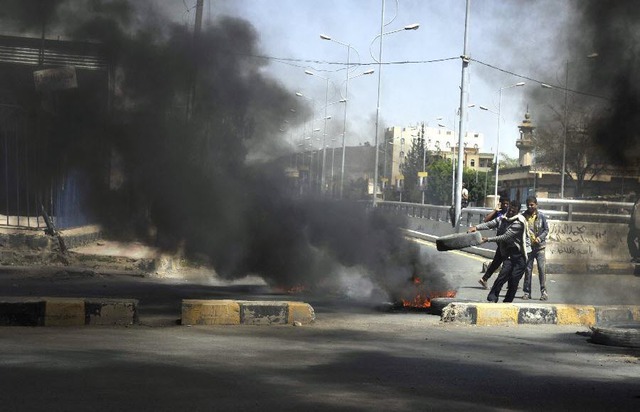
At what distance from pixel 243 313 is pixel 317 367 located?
10.2 feet

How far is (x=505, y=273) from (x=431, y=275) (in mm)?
1042

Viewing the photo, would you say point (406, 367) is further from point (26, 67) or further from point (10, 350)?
point (26, 67)

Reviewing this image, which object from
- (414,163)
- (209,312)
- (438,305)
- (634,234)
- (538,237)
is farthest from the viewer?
(414,163)

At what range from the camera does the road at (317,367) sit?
5.83 m

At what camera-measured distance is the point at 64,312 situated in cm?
962

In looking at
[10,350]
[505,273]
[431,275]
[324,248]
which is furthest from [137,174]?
[10,350]

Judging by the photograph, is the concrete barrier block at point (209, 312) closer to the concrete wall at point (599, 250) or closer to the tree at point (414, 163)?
the concrete wall at point (599, 250)

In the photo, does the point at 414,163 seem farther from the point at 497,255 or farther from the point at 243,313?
the point at 243,313

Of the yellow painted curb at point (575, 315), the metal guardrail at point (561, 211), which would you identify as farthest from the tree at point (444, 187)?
the yellow painted curb at point (575, 315)

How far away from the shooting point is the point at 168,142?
13641 mm

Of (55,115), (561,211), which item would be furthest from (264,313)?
(561,211)

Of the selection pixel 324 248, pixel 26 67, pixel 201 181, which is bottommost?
pixel 324 248

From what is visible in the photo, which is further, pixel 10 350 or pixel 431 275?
pixel 431 275

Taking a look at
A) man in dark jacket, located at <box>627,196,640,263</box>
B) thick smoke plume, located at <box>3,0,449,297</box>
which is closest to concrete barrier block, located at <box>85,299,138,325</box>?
thick smoke plume, located at <box>3,0,449,297</box>
